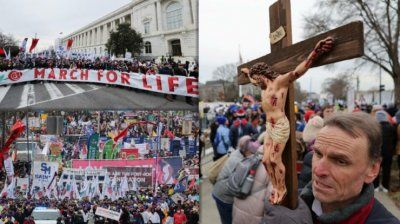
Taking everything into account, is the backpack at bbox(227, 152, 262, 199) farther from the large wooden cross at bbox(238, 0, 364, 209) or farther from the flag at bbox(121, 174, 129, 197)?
the large wooden cross at bbox(238, 0, 364, 209)

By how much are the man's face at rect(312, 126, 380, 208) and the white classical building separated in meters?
1.58

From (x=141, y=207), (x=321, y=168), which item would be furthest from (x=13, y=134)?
(x=321, y=168)

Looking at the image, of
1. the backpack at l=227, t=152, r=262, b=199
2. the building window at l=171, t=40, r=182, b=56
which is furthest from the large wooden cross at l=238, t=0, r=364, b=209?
the building window at l=171, t=40, r=182, b=56

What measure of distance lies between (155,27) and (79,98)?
0.66 metres

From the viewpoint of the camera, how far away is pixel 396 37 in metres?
14.8

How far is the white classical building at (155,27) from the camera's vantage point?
248 cm

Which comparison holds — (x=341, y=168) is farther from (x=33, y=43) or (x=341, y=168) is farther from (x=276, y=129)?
(x=33, y=43)

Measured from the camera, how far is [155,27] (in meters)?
2.54

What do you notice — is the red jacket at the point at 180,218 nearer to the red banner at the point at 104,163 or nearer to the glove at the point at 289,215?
the red banner at the point at 104,163

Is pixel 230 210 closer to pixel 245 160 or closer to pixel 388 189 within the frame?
pixel 245 160

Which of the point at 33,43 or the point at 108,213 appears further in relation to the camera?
the point at 108,213

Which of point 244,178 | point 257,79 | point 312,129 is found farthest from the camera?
point 312,129

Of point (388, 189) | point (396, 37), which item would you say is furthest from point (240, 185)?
point (396, 37)

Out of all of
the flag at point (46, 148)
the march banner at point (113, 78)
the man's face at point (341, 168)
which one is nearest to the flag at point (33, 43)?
the march banner at point (113, 78)
